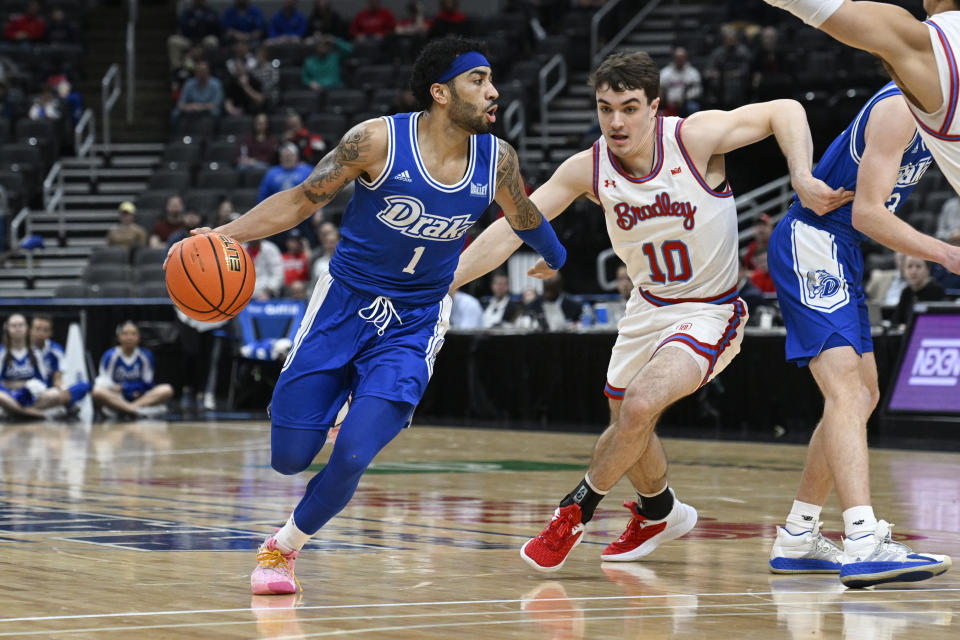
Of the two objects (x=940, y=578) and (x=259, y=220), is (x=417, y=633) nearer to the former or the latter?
(x=259, y=220)

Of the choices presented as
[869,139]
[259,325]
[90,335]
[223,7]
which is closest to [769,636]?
[869,139]

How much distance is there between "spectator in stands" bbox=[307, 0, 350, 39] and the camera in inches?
876

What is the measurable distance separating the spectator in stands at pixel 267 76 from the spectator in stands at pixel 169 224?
355 cm

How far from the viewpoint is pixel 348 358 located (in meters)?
4.91

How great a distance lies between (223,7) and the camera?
82.2ft

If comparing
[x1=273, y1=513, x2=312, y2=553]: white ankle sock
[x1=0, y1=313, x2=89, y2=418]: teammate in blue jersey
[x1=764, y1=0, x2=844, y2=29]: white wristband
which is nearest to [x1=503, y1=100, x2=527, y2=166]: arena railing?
[x1=0, y1=313, x2=89, y2=418]: teammate in blue jersey

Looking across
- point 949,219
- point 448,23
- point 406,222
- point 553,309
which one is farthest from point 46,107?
point 406,222

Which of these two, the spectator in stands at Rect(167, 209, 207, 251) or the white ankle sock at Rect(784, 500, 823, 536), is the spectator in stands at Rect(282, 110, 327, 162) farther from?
the white ankle sock at Rect(784, 500, 823, 536)

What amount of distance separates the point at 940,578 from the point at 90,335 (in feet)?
43.9

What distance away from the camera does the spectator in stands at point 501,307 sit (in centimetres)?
1506

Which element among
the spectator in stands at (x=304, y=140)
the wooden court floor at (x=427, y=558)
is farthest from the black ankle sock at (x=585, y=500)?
the spectator in stands at (x=304, y=140)

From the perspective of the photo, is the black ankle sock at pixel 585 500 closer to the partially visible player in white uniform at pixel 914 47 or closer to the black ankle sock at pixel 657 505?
the black ankle sock at pixel 657 505

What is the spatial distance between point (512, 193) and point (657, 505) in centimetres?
139

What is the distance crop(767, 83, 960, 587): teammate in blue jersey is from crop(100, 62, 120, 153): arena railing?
1807cm
